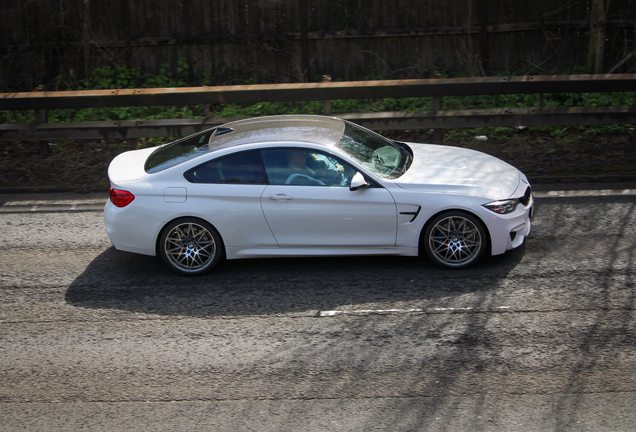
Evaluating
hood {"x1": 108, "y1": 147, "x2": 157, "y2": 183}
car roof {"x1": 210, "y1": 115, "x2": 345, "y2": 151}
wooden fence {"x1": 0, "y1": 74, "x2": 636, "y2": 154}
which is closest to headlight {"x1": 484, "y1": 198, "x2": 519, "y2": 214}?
car roof {"x1": 210, "y1": 115, "x2": 345, "y2": 151}

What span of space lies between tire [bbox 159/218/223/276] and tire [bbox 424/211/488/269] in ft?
7.19

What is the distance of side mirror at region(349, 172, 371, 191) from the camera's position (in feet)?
20.8

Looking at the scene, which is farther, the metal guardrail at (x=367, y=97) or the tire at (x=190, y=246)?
the metal guardrail at (x=367, y=97)

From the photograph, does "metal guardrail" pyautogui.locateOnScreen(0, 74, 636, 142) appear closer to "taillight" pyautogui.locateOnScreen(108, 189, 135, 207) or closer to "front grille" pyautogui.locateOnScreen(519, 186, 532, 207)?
"front grille" pyautogui.locateOnScreen(519, 186, 532, 207)

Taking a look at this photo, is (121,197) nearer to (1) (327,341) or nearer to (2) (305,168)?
(2) (305,168)

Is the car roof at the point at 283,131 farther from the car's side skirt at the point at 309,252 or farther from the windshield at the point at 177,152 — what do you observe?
the car's side skirt at the point at 309,252

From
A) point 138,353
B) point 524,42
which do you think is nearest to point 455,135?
point 524,42

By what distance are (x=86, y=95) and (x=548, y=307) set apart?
27.0ft

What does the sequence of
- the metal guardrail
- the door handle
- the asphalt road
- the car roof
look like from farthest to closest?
the metal guardrail → the car roof → the door handle → the asphalt road

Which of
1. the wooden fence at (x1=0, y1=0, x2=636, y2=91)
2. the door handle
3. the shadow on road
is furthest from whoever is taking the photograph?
the wooden fence at (x1=0, y1=0, x2=636, y2=91)

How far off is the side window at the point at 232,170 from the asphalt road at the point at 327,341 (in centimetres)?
101

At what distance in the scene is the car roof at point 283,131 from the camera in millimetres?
6762

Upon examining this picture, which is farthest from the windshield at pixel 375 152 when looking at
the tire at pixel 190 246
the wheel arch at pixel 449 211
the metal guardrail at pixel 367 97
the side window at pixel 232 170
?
the metal guardrail at pixel 367 97

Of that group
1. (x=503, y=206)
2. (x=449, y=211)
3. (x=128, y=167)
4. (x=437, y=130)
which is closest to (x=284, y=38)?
(x=437, y=130)
